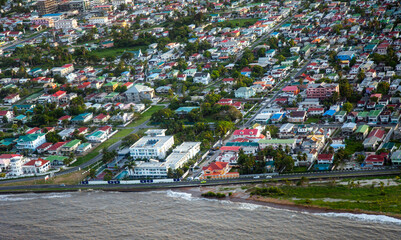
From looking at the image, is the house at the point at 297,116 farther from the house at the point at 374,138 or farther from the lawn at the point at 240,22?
the lawn at the point at 240,22

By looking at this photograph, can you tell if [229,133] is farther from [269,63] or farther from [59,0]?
[59,0]

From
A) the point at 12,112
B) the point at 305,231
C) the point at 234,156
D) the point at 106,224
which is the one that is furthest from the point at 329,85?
the point at 12,112

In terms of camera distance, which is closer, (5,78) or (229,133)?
(229,133)

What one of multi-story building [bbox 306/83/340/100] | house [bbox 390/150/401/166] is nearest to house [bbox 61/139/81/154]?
multi-story building [bbox 306/83/340/100]

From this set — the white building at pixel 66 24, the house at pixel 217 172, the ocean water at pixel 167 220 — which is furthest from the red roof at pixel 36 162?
the white building at pixel 66 24

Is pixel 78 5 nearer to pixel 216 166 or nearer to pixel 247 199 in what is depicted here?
pixel 216 166

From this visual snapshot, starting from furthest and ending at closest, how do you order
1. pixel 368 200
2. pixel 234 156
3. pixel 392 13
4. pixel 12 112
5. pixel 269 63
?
1. pixel 392 13
2. pixel 269 63
3. pixel 12 112
4. pixel 234 156
5. pixel 368 200

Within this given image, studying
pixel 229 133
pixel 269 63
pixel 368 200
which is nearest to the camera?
pixel 368 200
